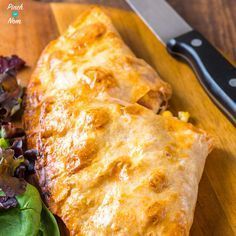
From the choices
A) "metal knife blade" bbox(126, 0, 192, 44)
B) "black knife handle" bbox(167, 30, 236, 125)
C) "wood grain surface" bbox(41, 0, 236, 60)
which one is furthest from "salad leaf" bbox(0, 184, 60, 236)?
"wood grain surface" bbox(41, 0, 236, 60)

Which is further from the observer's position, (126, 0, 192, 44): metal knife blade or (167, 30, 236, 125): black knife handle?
(126, 0, 192, 44): metal knife blade

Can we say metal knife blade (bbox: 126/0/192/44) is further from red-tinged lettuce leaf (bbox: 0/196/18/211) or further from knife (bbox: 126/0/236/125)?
red-tinged lettuce leaf (bbox: 0/196/18/211)

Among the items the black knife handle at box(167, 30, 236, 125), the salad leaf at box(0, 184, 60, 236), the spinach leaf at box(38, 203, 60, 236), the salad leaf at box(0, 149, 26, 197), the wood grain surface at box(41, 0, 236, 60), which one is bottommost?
the spinach leaf at box(38, 203, 60, 236)

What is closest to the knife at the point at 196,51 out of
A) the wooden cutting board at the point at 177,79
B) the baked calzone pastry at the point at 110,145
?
the wooden cutting board at the point at 177,79

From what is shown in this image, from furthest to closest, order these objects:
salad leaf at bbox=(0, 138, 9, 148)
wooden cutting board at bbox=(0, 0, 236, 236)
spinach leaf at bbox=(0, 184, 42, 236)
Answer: salad leaf at bbox=(0, 138, 9, 148) → wooden cutting board at bbox=(0, 0, 236, 236) → spinach leaf at bbox=(0, 184, 42, 236)

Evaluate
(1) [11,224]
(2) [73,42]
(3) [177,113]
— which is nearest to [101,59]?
(2) [73,42]

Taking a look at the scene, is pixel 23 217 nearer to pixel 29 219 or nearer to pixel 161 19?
pixel 29 219

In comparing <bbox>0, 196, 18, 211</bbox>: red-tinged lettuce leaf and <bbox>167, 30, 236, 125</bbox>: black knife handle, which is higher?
<bbox>167, 30, 236, 125</bbox>: black knife handle

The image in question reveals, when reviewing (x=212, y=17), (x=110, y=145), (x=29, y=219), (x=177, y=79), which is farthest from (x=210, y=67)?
(x=29, y=219)
